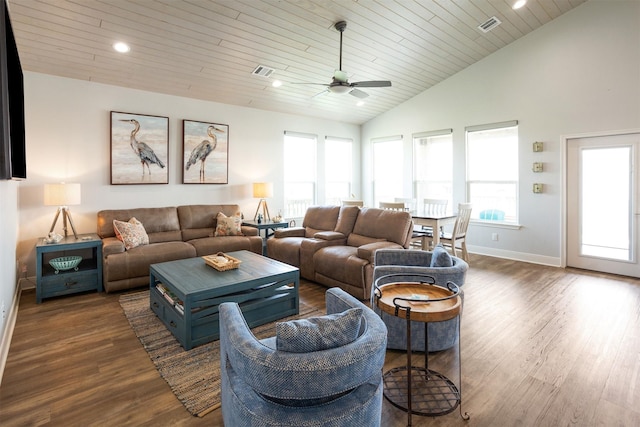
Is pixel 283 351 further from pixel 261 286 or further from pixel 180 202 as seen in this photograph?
pixel 180 202

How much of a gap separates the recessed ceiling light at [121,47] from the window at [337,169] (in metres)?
4.17

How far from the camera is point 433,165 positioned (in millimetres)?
6820

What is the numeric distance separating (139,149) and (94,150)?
56cm

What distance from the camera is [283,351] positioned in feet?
4.17

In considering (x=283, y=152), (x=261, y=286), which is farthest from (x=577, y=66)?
(x=261, y=286)

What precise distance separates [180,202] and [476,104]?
536 centimetres

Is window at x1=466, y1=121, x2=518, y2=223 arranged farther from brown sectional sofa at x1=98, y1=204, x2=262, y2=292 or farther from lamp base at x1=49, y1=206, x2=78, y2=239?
lamp base at x1=49, y1=206, x2=78, y2=239

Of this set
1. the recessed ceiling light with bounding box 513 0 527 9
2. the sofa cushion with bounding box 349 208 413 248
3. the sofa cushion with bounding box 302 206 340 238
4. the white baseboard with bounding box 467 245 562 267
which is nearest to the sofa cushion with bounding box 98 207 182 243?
the sofa cushion with bounding box 302 206 340 238

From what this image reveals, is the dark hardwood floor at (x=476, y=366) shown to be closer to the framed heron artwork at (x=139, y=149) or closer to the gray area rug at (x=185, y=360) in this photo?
the gray area rug at (x=185, y=360)

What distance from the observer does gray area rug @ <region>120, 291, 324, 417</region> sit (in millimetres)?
2068

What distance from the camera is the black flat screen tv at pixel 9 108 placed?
2.01 metres

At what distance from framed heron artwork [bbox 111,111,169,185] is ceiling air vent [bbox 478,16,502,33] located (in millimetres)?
4868

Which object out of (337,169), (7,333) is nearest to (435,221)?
(337,169)

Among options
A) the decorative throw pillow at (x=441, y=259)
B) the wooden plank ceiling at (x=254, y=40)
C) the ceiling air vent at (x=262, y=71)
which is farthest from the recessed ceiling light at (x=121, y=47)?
the decorative throw pillow at (x=441, y=259)
